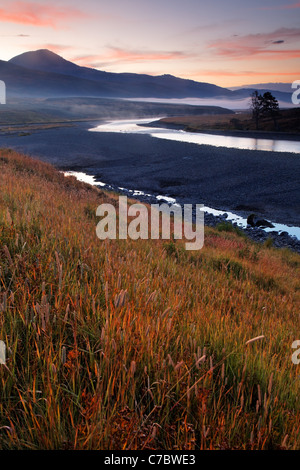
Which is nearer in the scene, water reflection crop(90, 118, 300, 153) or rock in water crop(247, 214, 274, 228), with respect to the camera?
rock in water crop(247, 214, 274, 228)

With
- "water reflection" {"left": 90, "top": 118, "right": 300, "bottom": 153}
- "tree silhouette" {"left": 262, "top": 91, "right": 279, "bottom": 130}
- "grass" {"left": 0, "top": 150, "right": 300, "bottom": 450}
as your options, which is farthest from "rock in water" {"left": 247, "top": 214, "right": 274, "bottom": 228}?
"tree silhouette" {"left": 262, "top": 91, "right": 279, "bottom": 130}

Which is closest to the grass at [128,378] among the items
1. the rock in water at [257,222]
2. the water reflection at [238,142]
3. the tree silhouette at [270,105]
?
the rock in water at [257,222]

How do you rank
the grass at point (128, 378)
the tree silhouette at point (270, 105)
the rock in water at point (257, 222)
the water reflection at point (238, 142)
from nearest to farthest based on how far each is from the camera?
1. the grass at point (128, 378)
2. the rock in water at point (257, 222)
3. the water reflection at point (238, 142)
4. the tree silhouette at point (270, 105)

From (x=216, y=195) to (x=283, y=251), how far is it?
13.5 metres

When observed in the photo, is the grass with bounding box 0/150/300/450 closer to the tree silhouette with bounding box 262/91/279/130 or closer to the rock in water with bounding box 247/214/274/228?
the rock in water with bounding box 247/214/274/228

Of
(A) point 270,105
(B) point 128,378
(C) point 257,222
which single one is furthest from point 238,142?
(B) point 128,378

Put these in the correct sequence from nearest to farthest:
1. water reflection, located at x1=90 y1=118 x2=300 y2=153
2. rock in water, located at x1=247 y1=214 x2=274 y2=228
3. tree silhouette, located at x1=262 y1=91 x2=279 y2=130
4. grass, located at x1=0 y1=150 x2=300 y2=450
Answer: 1. grass, located at x1=0 y1=150 x2=300 y2=450
2. rock in water, located at x1=247 y1=214 x2=274 y2=228
3. water reflection, located at x1=90 y1=118 x2=300 y2=153
4. tree silhouette, located at x1=262 y1=91 x2=279 y2=130

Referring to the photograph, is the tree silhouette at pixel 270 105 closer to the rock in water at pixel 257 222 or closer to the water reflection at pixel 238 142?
the water reflection at pixel 238 142

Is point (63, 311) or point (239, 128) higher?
point (239, 128)

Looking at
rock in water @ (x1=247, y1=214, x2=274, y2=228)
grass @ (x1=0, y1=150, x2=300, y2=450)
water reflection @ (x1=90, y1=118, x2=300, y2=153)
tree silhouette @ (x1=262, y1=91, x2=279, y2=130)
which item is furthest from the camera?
tree silhouette @ (x1=262, y1=91, x2=279, y2=130)

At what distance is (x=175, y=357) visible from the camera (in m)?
2.30
